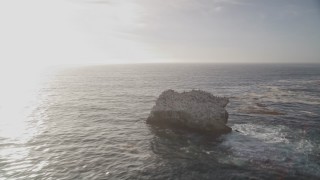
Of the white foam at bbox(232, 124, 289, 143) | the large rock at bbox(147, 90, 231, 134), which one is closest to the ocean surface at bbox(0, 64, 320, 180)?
the white foam at bbox(232, 124, 289, 143)

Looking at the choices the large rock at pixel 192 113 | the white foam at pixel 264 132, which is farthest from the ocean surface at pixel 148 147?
the large rock at pixel 192 113

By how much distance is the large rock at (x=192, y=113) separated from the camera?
40531 millimetres

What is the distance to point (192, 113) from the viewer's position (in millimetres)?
41094

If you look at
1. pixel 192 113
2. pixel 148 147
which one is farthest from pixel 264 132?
pixel 148 147

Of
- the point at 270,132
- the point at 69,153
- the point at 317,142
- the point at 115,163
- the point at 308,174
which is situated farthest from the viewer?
the point at 270,132

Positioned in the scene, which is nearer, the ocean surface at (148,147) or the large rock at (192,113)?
the ocean surface at (148,147)

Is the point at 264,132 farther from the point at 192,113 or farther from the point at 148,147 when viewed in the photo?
the point at 148,147

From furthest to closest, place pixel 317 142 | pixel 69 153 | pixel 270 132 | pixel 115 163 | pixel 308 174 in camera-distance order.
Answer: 1. pixel 270 132
2. pixel 317 142
3. pixel 69 153
4. pixel 115 163
5. pixel 308 174

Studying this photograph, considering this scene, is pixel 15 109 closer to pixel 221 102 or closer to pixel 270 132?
pixel 221 102

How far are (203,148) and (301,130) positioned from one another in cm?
1835

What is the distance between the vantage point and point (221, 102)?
4588cm

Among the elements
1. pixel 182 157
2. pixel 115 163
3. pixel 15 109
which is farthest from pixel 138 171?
pixel 15 109

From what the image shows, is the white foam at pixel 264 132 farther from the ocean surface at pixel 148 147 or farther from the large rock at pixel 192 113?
the large rock at pixel 192 113

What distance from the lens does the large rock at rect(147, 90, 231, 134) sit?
4053 cm
